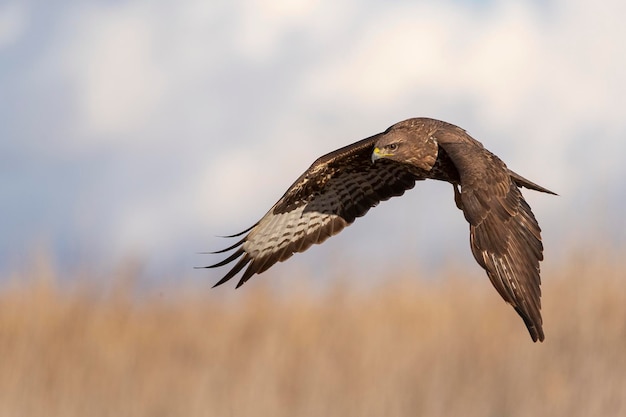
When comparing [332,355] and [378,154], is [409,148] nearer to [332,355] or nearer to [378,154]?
[378,154]

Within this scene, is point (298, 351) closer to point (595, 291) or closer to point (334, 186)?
point (595, 291)

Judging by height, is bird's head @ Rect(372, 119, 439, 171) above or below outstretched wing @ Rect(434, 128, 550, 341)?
above

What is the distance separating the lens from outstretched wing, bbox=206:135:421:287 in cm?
718

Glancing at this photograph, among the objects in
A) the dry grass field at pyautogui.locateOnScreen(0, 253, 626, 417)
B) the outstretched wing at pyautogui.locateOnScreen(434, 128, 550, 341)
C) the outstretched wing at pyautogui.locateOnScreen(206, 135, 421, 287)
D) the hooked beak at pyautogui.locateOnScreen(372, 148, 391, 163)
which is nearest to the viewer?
the outstretched wing at pyautogui.locateOnScreen(434, 128, 550, 341)

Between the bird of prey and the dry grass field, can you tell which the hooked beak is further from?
the dry grass field

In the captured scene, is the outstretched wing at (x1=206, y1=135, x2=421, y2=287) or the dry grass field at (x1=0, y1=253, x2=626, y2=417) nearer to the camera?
the outstretched wing at (x1=206, y1=135, x2=421, y2=287)

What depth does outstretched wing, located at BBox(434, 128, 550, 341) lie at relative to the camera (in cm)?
539

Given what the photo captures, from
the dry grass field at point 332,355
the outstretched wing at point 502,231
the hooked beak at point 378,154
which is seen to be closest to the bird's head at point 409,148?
the hooked beak at point 378,154

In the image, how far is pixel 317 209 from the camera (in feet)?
24.1

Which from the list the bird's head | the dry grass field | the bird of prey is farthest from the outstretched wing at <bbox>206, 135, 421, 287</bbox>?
the dry grass field

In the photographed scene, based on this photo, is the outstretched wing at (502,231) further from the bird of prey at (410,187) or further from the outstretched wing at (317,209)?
the outstretched wing at (317,209)

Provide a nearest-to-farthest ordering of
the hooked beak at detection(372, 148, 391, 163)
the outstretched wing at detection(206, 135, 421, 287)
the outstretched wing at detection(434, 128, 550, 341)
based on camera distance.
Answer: the outstretched wing at detection(434, 128, 550, 341) < the hooked beak at detection(372, 148, 391, 163) < the outstretched wing at detection(206, 135, 421, 287)

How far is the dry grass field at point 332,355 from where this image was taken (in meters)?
10.2

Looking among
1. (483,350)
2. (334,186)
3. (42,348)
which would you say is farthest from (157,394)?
(334,186)
